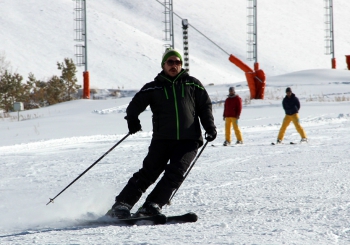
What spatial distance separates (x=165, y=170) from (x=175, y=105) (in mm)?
562

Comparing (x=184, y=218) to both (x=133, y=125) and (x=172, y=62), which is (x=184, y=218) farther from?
(x=172, y=62)

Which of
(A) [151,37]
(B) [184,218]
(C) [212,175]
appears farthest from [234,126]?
(A) [151,37]

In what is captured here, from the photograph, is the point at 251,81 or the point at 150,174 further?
the point at 251,81

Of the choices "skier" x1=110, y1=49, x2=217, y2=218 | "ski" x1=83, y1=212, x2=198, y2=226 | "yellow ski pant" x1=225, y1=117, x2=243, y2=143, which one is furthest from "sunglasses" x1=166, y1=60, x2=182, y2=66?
"yellow ski pant" x1=225, y1=117, x2=243, y2=143

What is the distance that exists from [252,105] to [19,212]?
63.0 feet

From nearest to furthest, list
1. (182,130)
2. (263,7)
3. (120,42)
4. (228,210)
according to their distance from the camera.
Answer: (182,130)
(228,210)
(120,42)
(263,7)

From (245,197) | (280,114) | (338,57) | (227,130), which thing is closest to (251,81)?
(280,114)

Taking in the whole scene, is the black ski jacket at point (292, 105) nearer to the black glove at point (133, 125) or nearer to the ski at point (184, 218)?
the black glove at point (133, 125)

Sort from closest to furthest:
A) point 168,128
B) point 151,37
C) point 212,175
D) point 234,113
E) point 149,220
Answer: point 149,220, point 168,128, point 212,175, point 234,113, point 151,37

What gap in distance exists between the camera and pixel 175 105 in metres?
5.14

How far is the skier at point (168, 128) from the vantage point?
5.16 m

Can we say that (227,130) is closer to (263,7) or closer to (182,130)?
(182,130)

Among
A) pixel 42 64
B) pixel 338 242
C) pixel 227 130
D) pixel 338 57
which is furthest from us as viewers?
pixel 338 57

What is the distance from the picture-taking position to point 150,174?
17.3 ft
